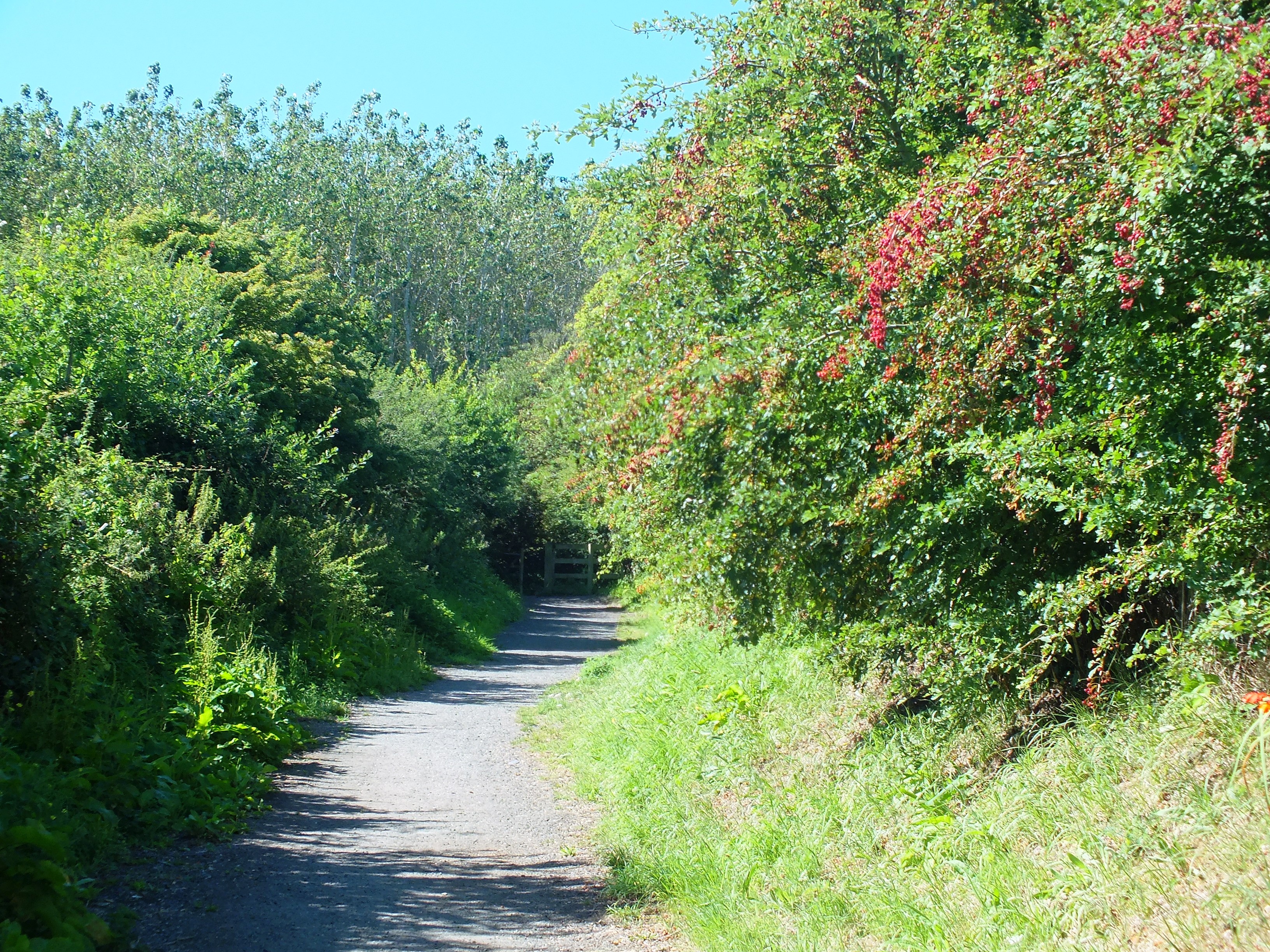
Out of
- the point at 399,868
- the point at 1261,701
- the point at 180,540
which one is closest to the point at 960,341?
the point at 1261,701

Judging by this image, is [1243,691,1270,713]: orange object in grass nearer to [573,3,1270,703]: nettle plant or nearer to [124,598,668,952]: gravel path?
[573,3,1270,703]: nettle plant

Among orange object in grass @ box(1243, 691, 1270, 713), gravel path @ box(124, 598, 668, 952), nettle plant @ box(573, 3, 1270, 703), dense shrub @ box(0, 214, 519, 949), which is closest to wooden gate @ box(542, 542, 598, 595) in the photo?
dense shrub @ box(0, 214, 519, 949)

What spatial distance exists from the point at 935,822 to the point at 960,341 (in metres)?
2.64

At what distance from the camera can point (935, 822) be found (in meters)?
5.98

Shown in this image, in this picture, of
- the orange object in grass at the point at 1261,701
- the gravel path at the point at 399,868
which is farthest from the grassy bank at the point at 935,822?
the gravel path at the point at 399,868

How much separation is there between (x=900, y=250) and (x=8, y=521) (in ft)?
20.1

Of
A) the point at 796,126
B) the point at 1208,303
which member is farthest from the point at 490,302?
the point at 1208,303

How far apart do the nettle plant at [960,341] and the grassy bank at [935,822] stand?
456 mm

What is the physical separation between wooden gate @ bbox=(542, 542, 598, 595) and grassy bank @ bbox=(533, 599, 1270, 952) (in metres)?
35.9

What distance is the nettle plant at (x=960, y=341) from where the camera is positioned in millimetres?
4785

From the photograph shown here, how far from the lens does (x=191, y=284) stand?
19422mm

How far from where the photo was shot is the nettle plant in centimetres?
479

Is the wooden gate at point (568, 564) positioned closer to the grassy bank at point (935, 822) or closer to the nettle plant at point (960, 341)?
the grassy bank at point (935, 822)

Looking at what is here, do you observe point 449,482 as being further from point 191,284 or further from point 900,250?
point 900,250
